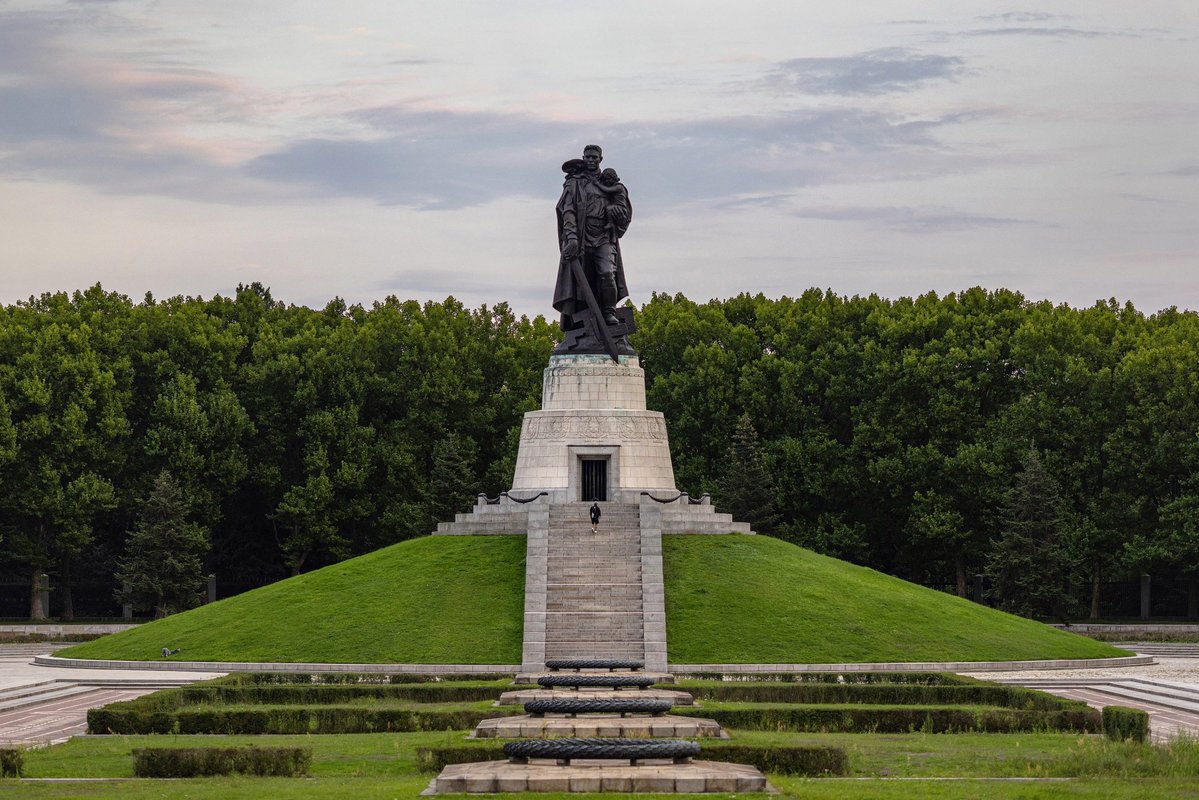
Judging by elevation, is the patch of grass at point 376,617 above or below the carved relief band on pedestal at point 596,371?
below

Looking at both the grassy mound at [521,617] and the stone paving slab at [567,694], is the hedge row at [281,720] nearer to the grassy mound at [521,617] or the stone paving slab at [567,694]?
the stone paving slab at [567,694]

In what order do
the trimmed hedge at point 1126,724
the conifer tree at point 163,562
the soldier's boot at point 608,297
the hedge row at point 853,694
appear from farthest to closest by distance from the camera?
1. the conifer tree at point 163,562
2. the soldier's boot at point 608,297
3. the hedge row at point 853,694
4. the trimmed hedge at point 1126,724

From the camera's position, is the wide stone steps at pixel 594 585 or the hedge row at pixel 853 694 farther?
the wide stone steps at pixel 594 585

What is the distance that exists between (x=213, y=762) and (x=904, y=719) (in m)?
13.0

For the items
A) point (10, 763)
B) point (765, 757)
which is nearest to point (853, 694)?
point (765, 757)

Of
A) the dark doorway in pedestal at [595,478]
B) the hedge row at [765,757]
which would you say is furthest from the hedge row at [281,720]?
the dark doorway in pedestal at [595,478]

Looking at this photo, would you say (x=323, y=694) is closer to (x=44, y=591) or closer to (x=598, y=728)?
(x=598, y=728)

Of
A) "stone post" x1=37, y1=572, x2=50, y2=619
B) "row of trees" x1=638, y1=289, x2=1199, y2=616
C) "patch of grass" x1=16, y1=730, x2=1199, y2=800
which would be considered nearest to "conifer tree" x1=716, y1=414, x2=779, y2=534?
"row of trees" x1=638, y1=289, x2=1199, y2=616

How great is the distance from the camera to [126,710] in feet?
105

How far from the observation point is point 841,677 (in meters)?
41.0

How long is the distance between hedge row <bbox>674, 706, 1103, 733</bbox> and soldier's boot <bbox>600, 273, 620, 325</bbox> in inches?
1042

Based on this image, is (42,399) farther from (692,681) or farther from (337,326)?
(692,681)

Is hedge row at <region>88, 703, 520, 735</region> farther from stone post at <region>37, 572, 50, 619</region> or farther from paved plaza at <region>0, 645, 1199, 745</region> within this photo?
stone post at <region>37, 572, 50, 619</region>

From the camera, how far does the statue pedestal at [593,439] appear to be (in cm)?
5578
